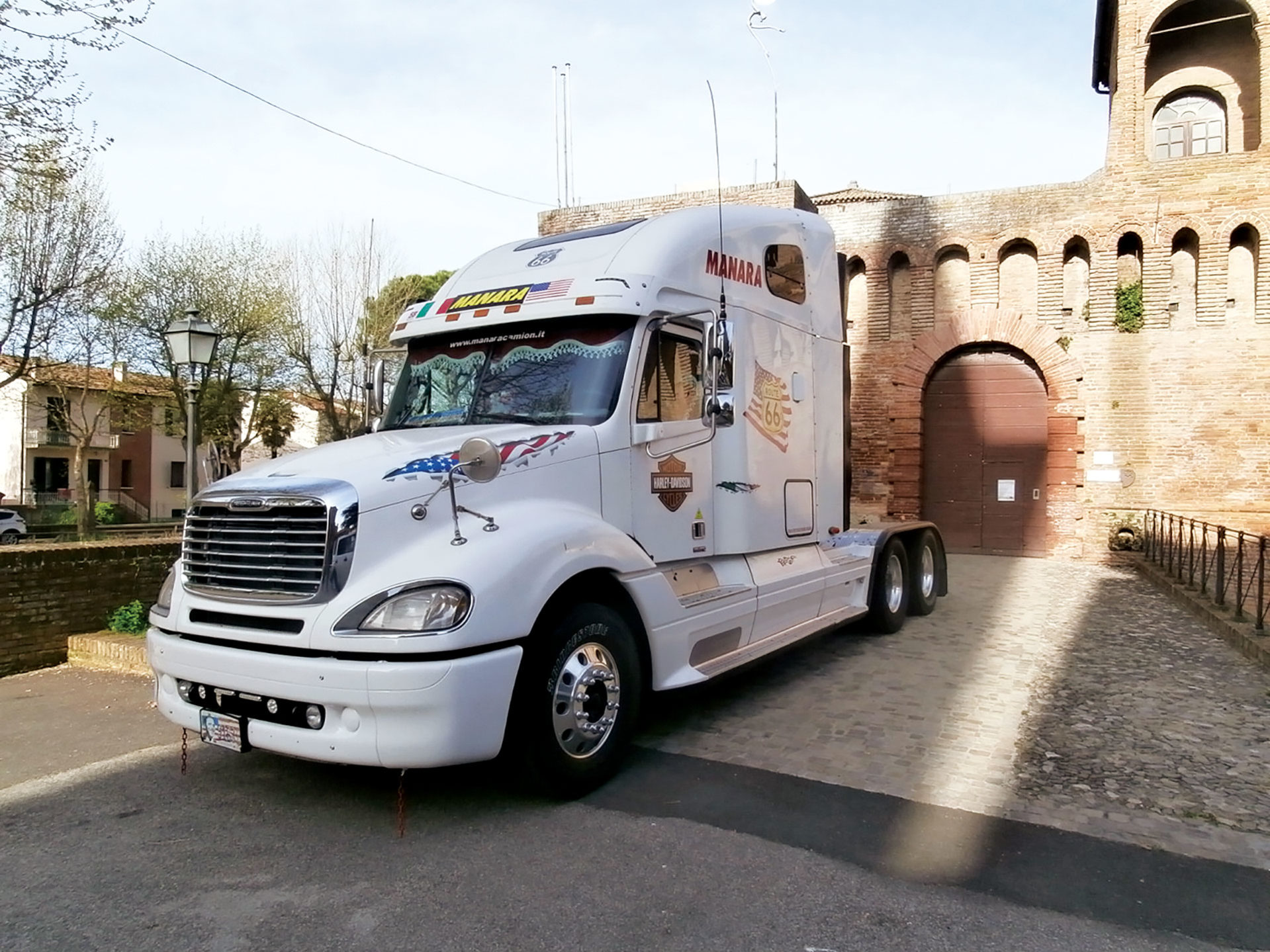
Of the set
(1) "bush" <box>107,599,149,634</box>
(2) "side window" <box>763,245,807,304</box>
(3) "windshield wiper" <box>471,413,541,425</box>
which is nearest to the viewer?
(3) "windshield wiper" <box>471,413,541,425</box>

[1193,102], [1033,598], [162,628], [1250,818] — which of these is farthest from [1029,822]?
[1193,102]

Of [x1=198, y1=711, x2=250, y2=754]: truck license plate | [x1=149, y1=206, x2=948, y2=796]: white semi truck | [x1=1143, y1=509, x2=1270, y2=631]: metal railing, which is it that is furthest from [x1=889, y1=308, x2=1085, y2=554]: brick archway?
[x1=198, y1=711, x2=250, y2=754]: truck license plate

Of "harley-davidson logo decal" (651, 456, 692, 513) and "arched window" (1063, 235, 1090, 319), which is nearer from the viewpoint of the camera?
"harley-davidson logo decal" (651, 456, 692, 513)

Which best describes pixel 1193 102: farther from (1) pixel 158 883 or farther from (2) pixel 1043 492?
(1) pixel 158 883

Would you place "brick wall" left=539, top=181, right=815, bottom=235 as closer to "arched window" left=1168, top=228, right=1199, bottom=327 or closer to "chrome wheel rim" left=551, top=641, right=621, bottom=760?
"arched window" left=1168, top=228, right=1199, bottom=327

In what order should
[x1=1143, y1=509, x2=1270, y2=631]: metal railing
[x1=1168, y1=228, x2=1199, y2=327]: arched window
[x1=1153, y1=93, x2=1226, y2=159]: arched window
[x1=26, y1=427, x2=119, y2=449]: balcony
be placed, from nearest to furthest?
[x1=1143, y1=509, x2=1270, y2=631]: metal railing, [x1=1168, y1=228, x2=1199, y2=327]: arched window, [x1=1153, y1=93, x2=1226, y2=159]: arched window, [x1=26, y1=427, x2=119, y2=449]: balcony

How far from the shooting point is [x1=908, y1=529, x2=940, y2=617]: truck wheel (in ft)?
31.7

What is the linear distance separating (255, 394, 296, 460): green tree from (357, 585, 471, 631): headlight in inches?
1363

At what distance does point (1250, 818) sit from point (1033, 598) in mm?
7636

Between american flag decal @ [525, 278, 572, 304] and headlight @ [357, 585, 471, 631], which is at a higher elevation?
american flag decal @ [525, 278, 572, 304]

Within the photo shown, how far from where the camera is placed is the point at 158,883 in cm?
348

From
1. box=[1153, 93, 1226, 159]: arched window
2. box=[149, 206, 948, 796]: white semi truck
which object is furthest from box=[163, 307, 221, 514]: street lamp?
box=[1153, 93, 1226, 159]: arched window

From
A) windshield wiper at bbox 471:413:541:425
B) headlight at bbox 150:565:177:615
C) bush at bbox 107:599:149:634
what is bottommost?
bush at bbox 107:599:149:634

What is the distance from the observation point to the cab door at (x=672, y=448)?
203 inches
